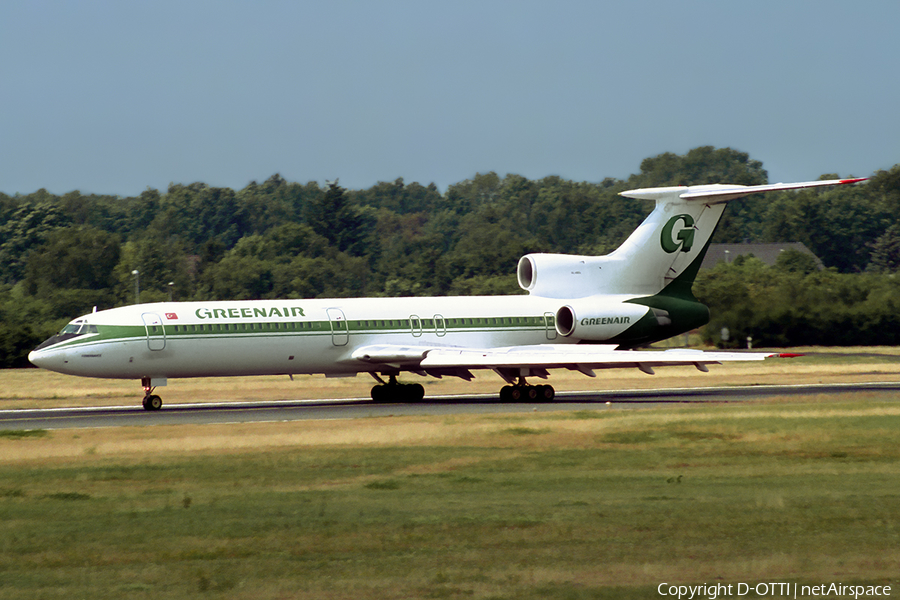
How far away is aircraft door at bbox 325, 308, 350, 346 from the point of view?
118 ft

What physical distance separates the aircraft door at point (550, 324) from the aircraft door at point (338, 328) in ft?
23.2

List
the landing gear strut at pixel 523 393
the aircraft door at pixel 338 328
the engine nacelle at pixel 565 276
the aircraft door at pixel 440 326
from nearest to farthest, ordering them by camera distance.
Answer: the landing gear strut at pixel 523 393, the aircraft door at pixel 338 328, the aircraft door at pixel 440 326, the engine nacelle at pixel 565 276

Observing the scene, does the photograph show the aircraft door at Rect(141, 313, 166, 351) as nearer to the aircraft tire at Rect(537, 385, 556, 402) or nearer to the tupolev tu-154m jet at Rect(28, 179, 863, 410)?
the tupolev tu-154m jet at Rect(28, 179, 863, 410)

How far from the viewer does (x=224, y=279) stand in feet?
310

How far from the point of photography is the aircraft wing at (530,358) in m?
32.8

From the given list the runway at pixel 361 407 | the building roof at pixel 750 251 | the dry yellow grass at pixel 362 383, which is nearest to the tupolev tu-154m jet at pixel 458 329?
the runway at pixel 361 407

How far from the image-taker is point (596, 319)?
1497 inches

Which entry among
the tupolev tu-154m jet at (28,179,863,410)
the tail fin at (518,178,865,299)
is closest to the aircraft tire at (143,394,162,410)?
the tupolev tu-154m jet at (28,179,863,410)

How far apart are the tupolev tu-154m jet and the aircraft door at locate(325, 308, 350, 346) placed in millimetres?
46

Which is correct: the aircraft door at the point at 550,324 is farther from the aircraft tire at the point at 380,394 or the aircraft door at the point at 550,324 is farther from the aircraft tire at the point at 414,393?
the aircraft tire at the point at 380,394

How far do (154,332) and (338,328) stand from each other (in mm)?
5800

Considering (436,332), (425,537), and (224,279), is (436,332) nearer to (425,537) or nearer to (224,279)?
(425,537)

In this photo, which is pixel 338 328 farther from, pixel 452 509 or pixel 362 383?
pixel 452 509

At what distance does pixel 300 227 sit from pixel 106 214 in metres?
58.5
